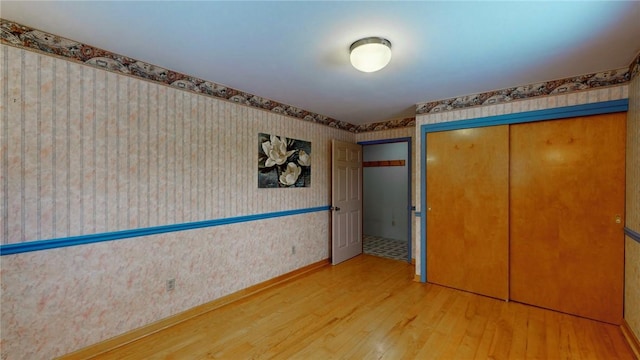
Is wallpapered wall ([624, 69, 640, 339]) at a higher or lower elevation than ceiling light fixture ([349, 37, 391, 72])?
lower

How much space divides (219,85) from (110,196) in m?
1.45

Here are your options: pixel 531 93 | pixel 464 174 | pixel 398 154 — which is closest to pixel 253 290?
pixel 464 174

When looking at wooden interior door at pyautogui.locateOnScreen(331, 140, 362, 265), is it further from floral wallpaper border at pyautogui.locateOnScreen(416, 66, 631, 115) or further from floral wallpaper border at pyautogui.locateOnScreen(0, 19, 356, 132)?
floral wallpaper border at pyautogui.locateOnScreen(0, 19, 356, 132)

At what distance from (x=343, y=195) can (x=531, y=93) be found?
2.68 meters

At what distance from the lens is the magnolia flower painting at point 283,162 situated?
3.27 metres

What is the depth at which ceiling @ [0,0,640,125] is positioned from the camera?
1.52 m

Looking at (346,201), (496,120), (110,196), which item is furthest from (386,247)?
(110,196)

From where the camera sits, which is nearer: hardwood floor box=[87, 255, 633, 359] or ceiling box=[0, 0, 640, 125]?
ceiling box=[0, 0, 640, 125]

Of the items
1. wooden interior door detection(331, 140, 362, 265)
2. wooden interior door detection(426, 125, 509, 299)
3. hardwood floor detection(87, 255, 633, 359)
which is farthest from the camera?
wooden interior door detection(331, 140, 362, 265)

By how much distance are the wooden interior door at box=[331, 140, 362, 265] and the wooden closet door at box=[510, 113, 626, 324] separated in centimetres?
224

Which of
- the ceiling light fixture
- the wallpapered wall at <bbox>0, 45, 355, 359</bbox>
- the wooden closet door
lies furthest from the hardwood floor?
the ceiling light fixture

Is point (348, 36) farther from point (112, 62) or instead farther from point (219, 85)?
point (112, 62)

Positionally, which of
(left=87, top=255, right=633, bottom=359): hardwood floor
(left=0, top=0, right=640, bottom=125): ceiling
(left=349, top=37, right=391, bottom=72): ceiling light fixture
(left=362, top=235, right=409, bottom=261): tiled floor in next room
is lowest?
(left=87, top=255, right=633, bottom=359): hardwood floor

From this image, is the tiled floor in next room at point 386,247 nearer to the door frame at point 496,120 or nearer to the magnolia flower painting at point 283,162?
the door frame at point 496,120
